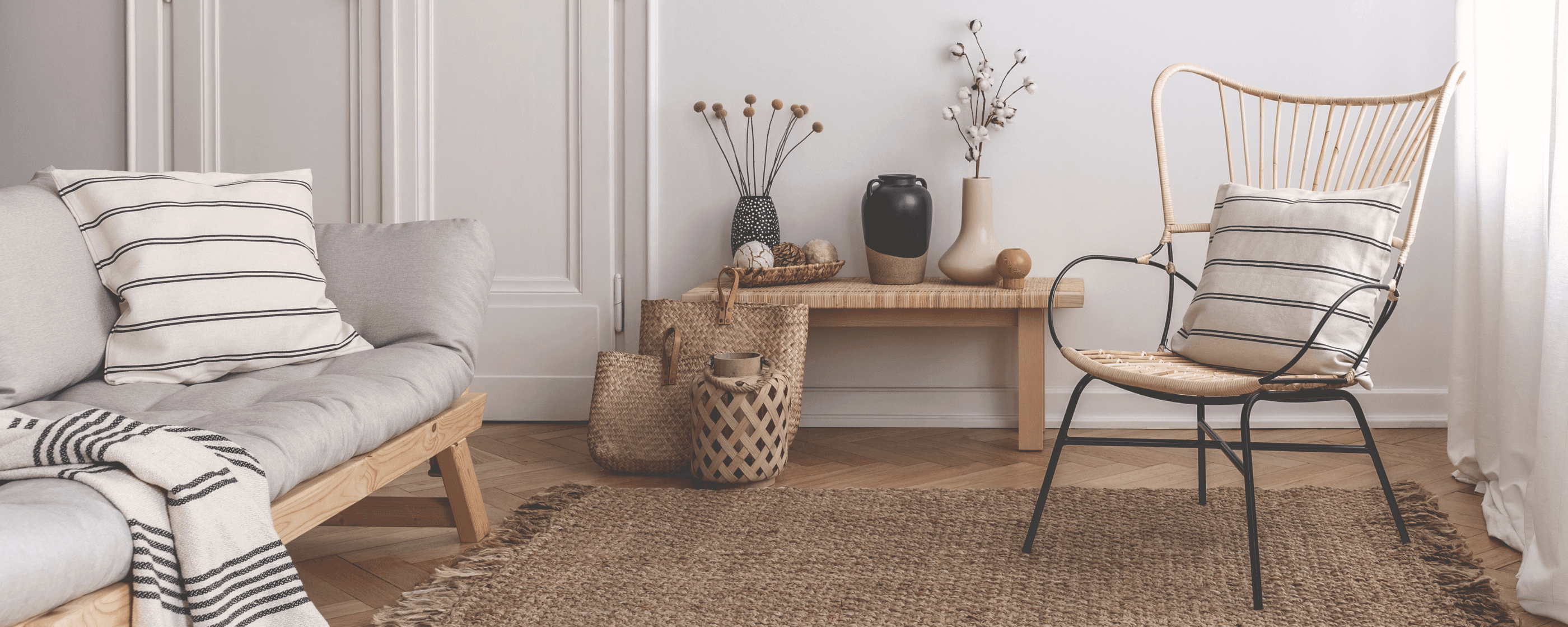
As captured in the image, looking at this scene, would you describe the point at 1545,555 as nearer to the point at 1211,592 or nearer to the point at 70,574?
the point at 1211,592

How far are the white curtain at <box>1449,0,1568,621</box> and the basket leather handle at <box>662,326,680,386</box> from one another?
1.78 metres

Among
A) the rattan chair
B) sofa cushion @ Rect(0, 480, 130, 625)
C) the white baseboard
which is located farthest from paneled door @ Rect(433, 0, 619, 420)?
sofa cushion @ Rect(0, 480, 130, 625)

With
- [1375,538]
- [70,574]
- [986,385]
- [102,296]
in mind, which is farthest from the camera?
[986,385]

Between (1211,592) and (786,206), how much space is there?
183 centimetres

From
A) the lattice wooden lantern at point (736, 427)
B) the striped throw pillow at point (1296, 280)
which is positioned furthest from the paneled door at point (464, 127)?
the striped throw pillow at point (1296, 280)

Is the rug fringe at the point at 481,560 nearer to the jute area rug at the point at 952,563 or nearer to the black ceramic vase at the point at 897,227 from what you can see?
the jute area rug at the point at 952,563

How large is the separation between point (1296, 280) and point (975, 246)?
3.67 ft

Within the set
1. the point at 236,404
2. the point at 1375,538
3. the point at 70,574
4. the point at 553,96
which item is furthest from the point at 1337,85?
the point at 70,574

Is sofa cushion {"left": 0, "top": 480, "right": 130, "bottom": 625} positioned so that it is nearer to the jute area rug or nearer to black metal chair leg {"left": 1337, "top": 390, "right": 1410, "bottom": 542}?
the jute area rug

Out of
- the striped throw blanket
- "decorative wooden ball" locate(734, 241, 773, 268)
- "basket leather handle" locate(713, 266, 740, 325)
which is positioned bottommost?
the striped throw blanket

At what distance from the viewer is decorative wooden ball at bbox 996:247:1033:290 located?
106 inches

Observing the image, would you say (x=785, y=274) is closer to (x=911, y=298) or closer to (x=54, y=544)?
(x=911, y=298)

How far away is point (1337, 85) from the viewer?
9.62 ft

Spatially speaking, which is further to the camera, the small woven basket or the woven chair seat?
the small woven basket
